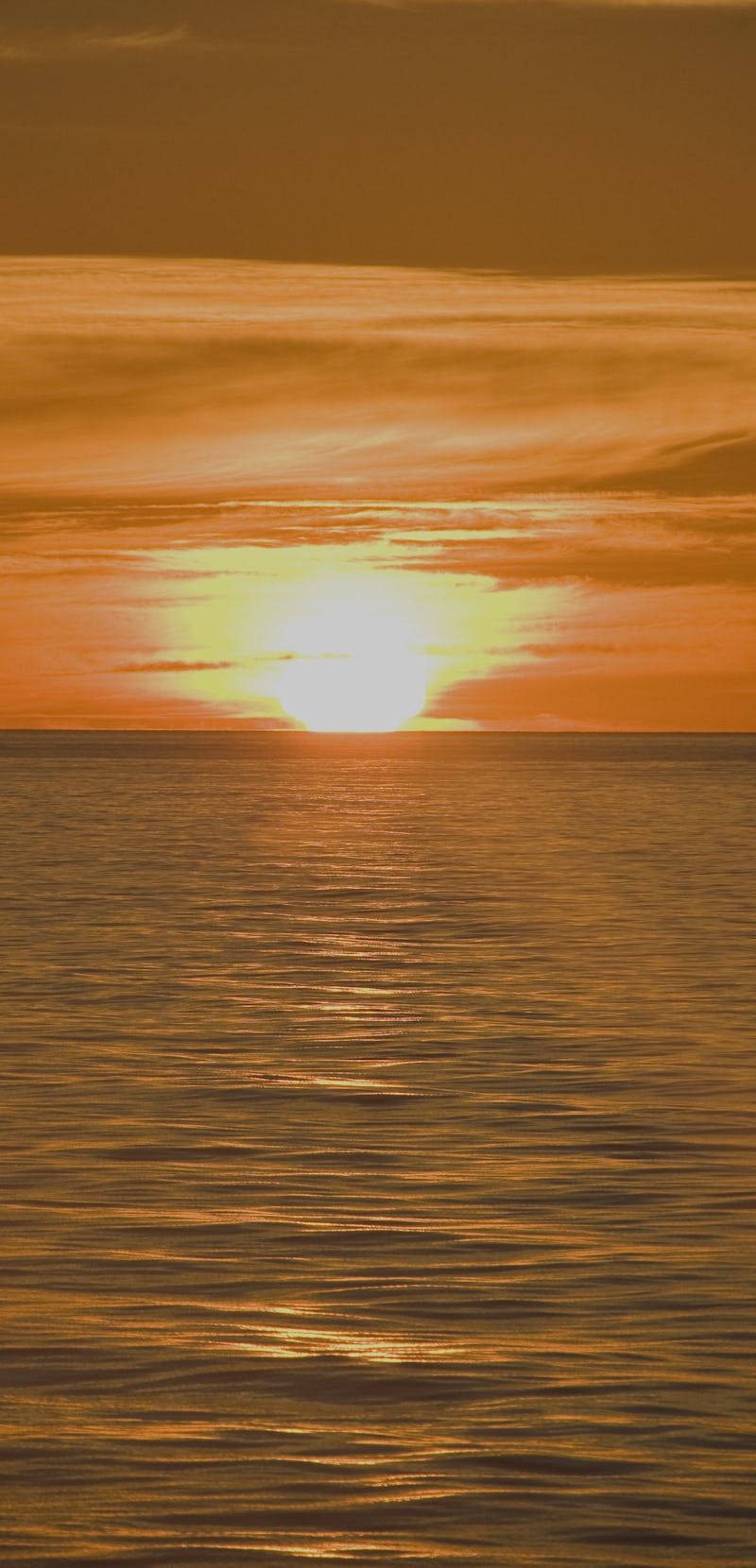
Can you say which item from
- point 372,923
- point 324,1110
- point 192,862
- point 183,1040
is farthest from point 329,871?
point 324,1110

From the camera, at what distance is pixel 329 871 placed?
59.8 m

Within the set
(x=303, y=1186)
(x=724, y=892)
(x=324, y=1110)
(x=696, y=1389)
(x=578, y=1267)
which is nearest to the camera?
(x=696, y=1389)

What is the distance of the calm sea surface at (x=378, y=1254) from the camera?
991 centimetres

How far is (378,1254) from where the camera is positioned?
1455 cm

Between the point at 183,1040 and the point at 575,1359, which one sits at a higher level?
the point at 183,1040

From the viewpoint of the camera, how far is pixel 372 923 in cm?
4288

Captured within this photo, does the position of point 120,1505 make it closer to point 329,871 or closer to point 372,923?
point 372,923

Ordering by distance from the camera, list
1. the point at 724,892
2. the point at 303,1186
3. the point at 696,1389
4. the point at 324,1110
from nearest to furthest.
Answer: the point at 696,1389 → the point at 303,1186 → the point at 324,1110 → the point at 724,892

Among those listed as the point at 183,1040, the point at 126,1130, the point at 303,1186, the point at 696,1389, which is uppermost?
the point at 183,1040

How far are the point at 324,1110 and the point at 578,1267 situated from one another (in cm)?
652

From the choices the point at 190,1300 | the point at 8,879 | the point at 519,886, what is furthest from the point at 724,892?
the point at 190,1300

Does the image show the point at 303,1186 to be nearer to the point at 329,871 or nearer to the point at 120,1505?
the point at 120,1505

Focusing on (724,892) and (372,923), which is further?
(724,892)

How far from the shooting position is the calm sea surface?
9.91 m
